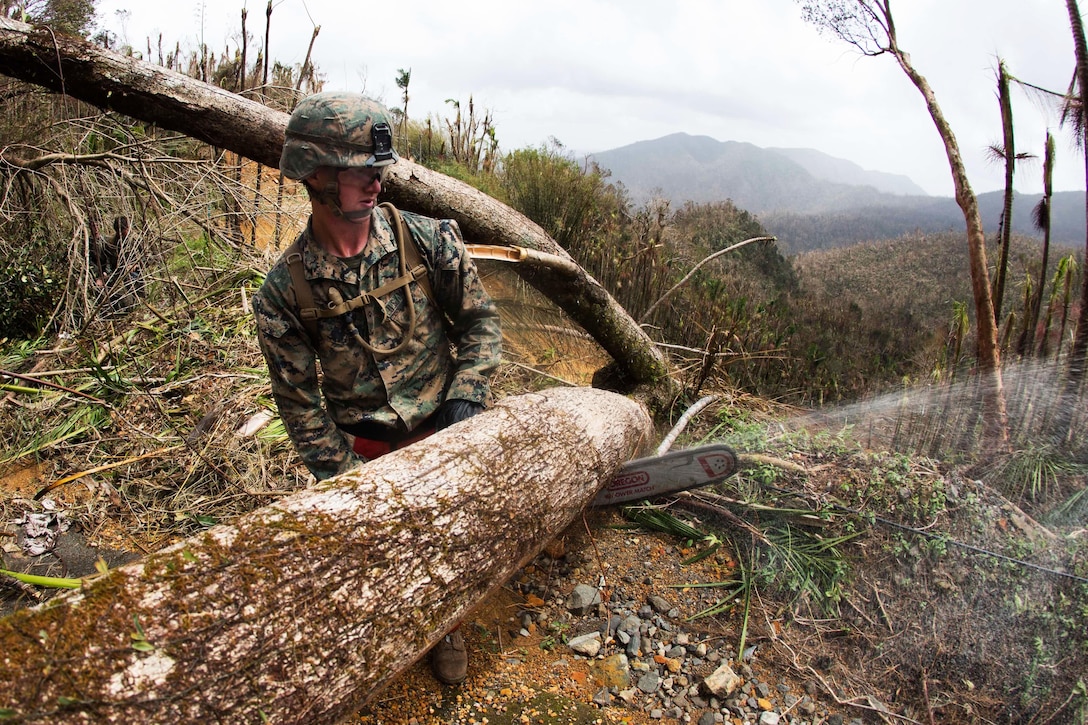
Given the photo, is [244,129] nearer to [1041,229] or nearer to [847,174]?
[1041,229]

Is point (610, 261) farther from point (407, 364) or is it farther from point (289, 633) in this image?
point (289, 633)

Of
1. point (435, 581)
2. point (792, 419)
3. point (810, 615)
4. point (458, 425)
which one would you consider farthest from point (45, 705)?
point (792, 419)

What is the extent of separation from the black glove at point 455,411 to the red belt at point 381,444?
0.13 metres

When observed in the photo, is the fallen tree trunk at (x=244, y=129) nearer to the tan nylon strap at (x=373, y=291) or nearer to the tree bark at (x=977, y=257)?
the tan nylon strap at (x=373, y=291)

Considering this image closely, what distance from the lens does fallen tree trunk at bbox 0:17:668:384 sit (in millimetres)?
3463

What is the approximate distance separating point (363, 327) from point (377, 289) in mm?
153

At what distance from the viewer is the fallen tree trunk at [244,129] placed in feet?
11.4


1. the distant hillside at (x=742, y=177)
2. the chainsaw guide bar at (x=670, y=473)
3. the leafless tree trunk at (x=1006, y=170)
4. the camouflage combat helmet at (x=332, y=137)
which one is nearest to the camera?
the camouflage combat helmet at (x=332, y=137)

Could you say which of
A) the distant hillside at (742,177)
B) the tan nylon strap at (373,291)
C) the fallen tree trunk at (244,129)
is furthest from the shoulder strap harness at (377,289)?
the distant hillside at (742,177)

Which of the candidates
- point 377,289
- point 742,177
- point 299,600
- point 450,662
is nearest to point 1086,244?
point 377,289

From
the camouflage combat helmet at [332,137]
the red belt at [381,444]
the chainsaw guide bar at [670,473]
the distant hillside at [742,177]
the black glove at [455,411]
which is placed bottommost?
the chainsaw guide bar at [670,473]

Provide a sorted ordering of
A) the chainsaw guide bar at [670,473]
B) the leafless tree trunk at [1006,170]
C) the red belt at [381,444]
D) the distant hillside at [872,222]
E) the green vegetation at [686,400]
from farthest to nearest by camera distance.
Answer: the distant hillside at [872,222] → the leafless tree trunk at [1006,170] → the chainsaw guide bar at [670,473] → the green vegetation at [686,400] → the red belt at [381,444]

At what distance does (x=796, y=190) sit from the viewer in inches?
926

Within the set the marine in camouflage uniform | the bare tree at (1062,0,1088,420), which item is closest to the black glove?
the marine in camouflage uniform
